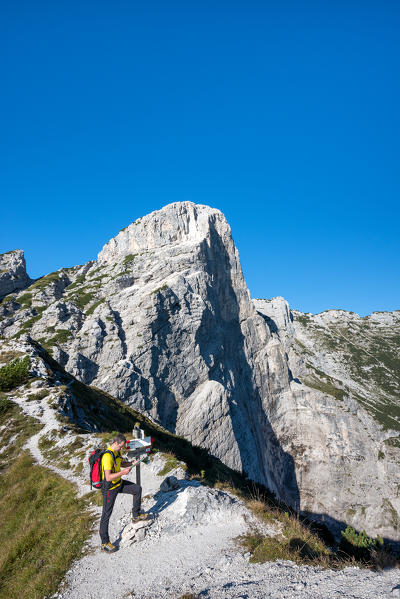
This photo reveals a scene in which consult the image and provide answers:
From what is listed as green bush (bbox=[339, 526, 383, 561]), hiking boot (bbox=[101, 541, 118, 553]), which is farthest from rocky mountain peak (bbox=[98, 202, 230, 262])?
hiking boot (bbox=[101, 541, 118, 553])

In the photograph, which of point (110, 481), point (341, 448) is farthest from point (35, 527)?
point (341, 448)

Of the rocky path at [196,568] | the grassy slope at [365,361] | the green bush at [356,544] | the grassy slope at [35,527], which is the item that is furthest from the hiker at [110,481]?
the grassy slope at [365,361]

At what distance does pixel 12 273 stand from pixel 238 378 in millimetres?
66603

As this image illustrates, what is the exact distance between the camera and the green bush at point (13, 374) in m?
24.9

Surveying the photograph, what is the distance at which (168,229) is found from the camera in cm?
9275

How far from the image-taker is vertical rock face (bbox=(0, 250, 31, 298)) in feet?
277

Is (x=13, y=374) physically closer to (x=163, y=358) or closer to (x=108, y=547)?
(x=108, y=547)

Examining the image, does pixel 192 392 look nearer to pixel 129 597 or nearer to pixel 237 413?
pixel 237 413

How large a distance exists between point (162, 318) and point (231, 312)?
28451mm

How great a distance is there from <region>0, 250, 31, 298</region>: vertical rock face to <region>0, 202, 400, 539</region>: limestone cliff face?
437 centimetres

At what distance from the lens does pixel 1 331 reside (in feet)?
212

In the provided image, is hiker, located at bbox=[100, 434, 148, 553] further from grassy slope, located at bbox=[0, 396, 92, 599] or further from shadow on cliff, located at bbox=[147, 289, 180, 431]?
shadow on cliff, located at bbox=[147, 289, 180, 431]

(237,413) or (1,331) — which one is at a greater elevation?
(1,331)

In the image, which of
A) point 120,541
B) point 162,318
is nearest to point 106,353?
point 162,318
